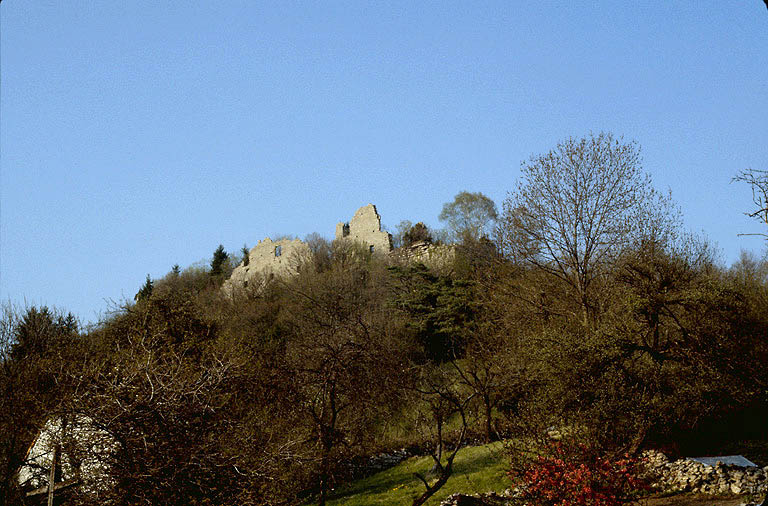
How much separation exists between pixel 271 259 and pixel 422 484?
40.3m

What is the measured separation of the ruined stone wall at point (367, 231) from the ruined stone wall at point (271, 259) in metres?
3.48

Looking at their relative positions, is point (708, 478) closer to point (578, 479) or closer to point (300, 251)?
point (578, 479)

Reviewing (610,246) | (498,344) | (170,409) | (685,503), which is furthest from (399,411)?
(170,409)

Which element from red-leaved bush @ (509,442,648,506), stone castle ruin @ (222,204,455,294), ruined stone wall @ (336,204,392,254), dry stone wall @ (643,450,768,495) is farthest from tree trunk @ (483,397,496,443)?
ruined stone wall @ (336,204,392,254)

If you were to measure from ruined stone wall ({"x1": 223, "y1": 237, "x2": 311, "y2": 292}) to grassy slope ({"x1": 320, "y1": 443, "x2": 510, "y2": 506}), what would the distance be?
3247 cm

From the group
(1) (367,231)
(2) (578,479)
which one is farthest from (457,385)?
(1) (367,231)

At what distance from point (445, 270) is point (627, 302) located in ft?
62.1

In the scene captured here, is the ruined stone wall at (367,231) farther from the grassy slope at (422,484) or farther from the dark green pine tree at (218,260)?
the grassy slope at (422,484)

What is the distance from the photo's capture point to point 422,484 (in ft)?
49.1

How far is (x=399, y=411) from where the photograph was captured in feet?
65.7

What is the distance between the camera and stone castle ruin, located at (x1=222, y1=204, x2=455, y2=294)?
4366 cm

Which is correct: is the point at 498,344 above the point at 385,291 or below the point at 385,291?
below

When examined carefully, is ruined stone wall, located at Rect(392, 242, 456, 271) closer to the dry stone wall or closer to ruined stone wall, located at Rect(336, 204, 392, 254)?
ruined stone wall, located at Rect(336, 204, 392, 254)

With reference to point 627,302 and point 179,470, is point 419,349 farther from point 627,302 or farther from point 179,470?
point 179,470
